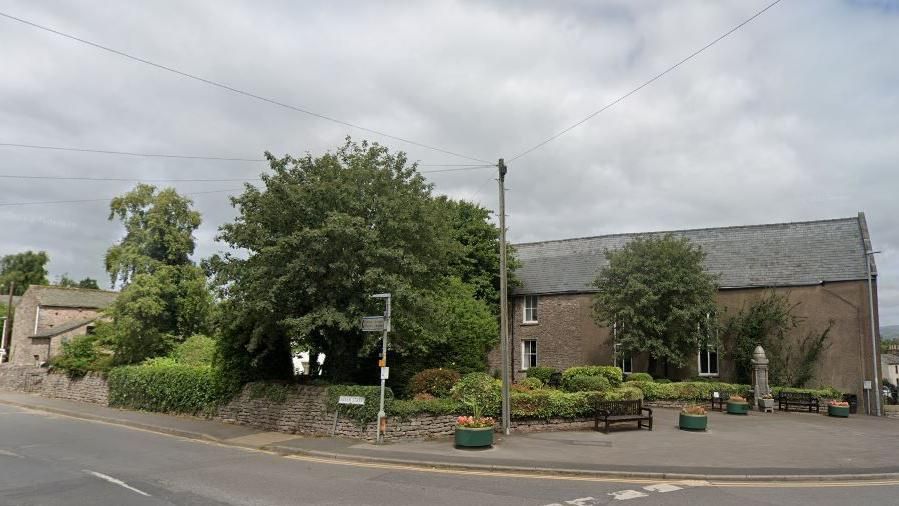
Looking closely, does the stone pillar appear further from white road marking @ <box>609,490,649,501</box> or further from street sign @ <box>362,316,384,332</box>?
white road marking @ <box>609,490,649,501</box>

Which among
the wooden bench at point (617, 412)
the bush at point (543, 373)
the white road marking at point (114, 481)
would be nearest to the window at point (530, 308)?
the bush at point (543, 373)

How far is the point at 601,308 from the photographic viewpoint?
3219cm

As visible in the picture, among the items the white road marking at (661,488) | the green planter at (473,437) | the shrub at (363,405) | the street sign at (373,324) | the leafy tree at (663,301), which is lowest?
the white road marking at (661,488)

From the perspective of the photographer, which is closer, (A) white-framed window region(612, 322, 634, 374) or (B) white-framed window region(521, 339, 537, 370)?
(A) white-framed window region(612, 322, 634, 374)

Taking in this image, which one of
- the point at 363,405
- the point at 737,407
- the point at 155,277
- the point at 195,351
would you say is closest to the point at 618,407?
the point at 363,405

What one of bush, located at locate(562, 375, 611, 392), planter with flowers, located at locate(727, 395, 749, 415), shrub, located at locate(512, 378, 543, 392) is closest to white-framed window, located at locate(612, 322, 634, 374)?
planter with flowers, located at locate(727, 395, 749, 415)

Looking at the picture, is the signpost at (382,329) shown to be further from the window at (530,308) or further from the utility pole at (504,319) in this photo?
the window at (530,308)

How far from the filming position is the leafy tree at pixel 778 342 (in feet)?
100

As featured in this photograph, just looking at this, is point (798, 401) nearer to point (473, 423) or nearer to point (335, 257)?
point (473, 423)

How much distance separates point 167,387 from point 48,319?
29.2 meters

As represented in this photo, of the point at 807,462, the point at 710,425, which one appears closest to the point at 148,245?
the point at 710,425

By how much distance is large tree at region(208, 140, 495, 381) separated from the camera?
17172 mm

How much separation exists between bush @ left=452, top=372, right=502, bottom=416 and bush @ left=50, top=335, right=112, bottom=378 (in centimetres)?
2015

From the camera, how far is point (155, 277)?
30.6m
